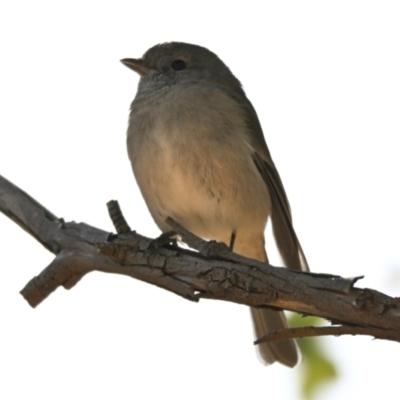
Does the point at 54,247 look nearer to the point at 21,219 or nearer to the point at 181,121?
the point at 21,219

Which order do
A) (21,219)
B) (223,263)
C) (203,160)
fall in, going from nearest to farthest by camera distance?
(223,263) < (21,219) < (203,160)

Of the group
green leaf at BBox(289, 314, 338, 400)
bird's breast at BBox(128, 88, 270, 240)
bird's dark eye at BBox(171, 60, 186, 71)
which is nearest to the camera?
green leaf at BBox(289, 314, 338, 400)

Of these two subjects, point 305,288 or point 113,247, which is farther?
point 113,247

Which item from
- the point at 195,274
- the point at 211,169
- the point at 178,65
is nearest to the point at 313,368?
the point at 195,274

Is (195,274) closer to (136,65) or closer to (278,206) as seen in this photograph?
(278,206)

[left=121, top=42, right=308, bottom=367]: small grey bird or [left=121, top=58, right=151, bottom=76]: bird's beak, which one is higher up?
[left=121, top=58, right=151, bottom=76]: bird's beak

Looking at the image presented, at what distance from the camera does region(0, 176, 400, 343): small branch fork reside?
11.7 ft

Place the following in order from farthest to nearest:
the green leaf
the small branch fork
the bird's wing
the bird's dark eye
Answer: the bird's dark eye → the bird's wing → the green leaf → the small branch fork

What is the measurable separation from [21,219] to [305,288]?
1.65 metres

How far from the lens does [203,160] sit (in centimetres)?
567

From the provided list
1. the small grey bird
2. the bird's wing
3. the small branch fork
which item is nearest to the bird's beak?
the small grey bird

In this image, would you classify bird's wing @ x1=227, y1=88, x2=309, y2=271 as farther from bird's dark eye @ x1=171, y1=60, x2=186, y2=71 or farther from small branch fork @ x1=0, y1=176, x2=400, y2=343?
small branch fork @ x1=0, y1=176, x2=400, y2=343

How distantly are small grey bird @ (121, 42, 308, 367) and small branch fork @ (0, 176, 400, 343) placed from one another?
1.04 meters

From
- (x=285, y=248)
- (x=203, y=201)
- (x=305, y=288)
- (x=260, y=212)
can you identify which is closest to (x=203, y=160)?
(x=203, y=201)
